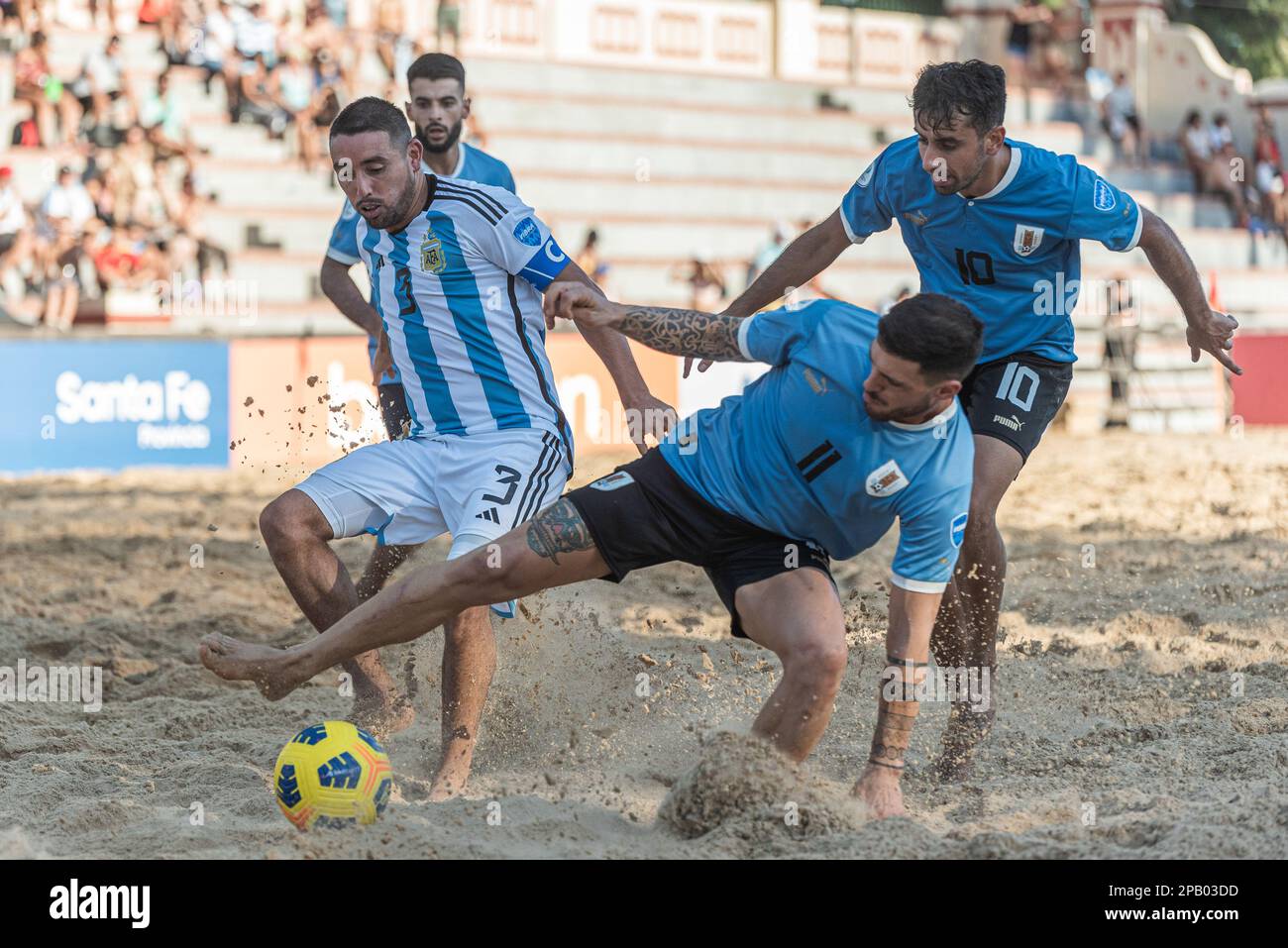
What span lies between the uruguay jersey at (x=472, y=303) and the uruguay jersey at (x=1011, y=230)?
114 centimetres

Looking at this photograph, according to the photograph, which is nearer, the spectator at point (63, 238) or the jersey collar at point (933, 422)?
the jersey collar at point (933, 422)

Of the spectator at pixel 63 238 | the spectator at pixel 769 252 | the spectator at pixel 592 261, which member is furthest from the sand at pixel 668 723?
the spectator at pixel 769 252

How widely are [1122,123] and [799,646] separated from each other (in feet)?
72.8

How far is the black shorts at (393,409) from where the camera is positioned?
21.3ft

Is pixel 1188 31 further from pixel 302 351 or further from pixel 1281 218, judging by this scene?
pixel 302 351

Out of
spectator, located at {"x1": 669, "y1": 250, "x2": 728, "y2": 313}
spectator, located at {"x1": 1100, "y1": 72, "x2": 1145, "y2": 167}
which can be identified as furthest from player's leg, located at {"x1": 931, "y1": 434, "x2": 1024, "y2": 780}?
spectator, located at {"x1": 1100, "y1": 72, "x2": 1145, "y2": 167}

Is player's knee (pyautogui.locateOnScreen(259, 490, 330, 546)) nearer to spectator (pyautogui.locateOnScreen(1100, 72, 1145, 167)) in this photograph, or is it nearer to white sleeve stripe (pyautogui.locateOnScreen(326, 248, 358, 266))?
white sleeve stripe (pyautogui.locateOnScreen(326, 248, 358, 266))

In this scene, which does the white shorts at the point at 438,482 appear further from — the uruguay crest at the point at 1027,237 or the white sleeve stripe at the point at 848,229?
the uruguay crest at the point at 1027,237

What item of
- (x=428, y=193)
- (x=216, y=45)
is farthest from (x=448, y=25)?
(x=428, y=193)

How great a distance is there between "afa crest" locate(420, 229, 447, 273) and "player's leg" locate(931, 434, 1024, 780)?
1.84 m

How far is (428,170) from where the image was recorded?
6504mm

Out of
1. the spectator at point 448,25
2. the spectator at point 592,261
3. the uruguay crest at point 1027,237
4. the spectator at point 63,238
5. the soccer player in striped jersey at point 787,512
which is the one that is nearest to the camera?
the soccer player in striped jersey at point 787,512

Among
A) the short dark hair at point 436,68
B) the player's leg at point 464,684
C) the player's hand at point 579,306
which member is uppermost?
the short dark hair at point 436,68

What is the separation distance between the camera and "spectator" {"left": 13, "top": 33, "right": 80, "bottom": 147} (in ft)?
52.7
